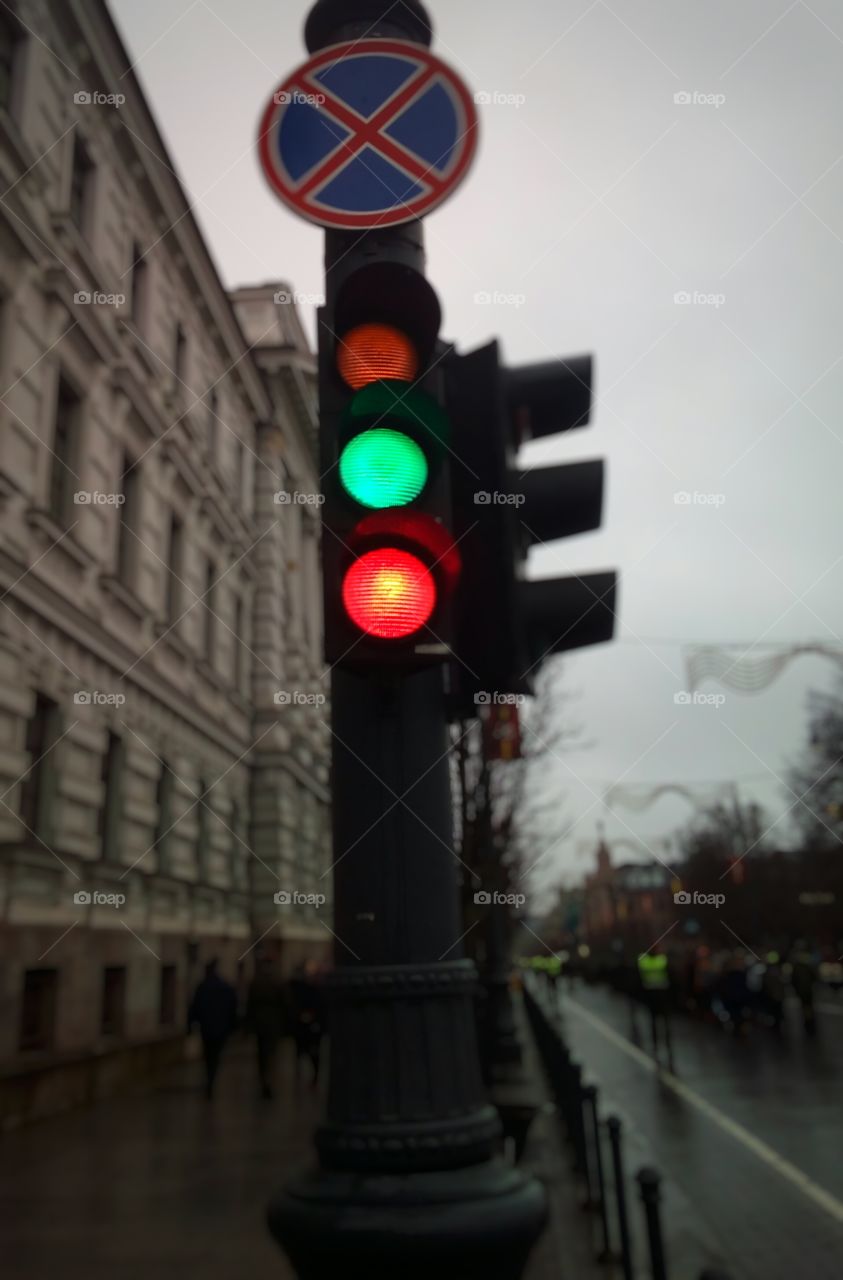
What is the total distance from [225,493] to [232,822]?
23.8 feet

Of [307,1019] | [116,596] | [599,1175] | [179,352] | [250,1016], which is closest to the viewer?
[599,1175]

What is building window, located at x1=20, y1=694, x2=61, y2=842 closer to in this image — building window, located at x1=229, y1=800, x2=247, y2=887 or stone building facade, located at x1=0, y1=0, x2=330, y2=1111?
stone building facade, located at x1=0, y1=0, x2=330, y2=1111

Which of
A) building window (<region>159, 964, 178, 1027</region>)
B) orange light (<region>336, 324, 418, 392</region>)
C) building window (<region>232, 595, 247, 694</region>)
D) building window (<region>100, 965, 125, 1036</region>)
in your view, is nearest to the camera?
orange light (<region>336, 324, 418, 392</region>)

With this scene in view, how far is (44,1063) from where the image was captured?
12.8 meters

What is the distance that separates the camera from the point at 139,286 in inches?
789

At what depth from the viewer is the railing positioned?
14.0ft

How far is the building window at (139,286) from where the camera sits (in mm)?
19750

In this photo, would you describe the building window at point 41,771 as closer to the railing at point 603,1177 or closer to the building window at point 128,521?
the building window at point 128,521

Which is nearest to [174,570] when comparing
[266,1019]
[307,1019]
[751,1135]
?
[307,1019]

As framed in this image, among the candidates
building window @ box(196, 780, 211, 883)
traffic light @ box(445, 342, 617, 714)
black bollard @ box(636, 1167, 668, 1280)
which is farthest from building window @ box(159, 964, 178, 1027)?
traffic light @ box(445, 342, 617, 714)

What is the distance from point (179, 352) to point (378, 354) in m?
21.0

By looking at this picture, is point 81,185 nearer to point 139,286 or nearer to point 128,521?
point 139,286

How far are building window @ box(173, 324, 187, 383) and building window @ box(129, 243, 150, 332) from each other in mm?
1995

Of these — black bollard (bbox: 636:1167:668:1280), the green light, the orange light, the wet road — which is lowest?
the wet road
